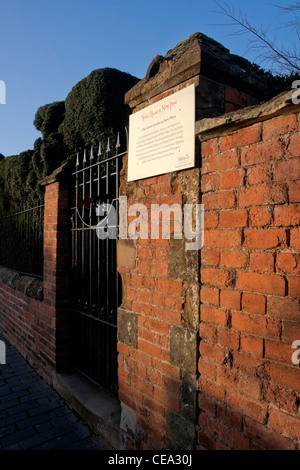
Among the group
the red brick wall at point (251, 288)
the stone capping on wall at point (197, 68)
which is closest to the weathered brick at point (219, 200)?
the red brick wall at point (251, 288)

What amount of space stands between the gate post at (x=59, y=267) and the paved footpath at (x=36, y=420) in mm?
376

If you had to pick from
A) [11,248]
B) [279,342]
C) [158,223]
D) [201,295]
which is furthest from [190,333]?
[11,248]

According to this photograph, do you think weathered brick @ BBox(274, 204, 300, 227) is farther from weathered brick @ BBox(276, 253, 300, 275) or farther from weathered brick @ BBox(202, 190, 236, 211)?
weathered brick @ BBox(202, 190, 236, 211)

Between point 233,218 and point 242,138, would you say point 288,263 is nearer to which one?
point 233,218

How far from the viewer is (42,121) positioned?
5520mm

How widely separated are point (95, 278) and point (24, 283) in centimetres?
184

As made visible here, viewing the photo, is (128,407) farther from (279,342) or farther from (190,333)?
(279,342)

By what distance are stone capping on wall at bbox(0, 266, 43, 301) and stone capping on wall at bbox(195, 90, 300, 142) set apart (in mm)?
2972

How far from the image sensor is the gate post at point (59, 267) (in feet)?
10.9

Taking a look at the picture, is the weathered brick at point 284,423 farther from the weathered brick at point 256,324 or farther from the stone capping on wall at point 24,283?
the stone capping on wall at point 24,283

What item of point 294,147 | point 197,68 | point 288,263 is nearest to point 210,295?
point 288,263

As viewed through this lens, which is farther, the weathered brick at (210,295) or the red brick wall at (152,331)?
the red brick wall at (152,331)

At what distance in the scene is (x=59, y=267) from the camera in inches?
132

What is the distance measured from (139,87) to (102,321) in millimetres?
2004
